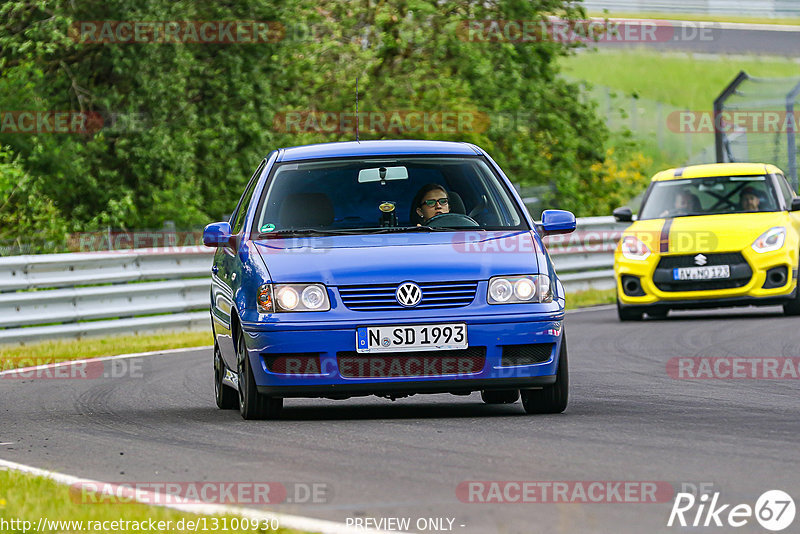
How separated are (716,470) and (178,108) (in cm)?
2042

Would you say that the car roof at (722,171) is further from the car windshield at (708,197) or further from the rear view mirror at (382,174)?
the rear view mirror at (382,174)

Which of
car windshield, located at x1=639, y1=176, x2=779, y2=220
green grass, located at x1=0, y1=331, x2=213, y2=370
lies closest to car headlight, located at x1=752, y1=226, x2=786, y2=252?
car windshield, located at x1=639, y1=176, x2=779, y2=220

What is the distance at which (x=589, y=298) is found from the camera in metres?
22.9

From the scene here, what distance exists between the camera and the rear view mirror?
9.96m

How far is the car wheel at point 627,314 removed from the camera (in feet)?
58.9

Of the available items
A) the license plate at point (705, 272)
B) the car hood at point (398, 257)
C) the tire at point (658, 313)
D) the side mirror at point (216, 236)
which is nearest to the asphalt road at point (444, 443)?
the car hood at point (398, 257)

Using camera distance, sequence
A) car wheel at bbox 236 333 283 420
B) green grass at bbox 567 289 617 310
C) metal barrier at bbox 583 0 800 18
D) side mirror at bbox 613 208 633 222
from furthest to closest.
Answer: metal barrier at bbox 583 0 800 18 → green grass at bbox 567 289 617 310 → side mirror at bbox 613 208 633 222 → car wheel at bbox 236 333 283 420

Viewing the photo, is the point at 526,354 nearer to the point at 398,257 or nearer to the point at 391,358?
the point at 391,358

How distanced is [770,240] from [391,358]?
32.0 feet

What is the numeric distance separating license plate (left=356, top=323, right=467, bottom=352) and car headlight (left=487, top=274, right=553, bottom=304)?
33 cm

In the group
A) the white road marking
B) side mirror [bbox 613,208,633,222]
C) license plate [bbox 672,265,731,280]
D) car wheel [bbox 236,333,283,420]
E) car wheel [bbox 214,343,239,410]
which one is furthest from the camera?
side mirror [bbox 613,208,633,222]

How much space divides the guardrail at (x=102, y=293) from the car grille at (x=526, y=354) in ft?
30.7

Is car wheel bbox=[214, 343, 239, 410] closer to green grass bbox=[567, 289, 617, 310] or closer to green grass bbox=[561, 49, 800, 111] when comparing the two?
green grass bbox=[567, 289, 617, 310]

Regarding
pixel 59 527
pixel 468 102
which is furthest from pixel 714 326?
pixel 468 102
